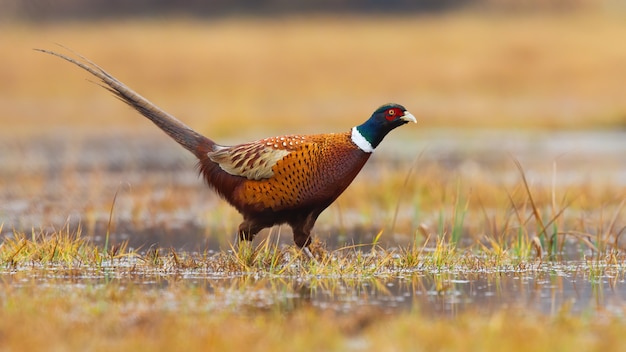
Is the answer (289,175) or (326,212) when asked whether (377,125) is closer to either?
(289,175)

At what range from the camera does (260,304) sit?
690 centimetres

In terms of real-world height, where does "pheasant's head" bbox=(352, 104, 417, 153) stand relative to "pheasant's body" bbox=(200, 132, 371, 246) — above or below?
above

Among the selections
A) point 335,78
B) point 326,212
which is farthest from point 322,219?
point 335,78

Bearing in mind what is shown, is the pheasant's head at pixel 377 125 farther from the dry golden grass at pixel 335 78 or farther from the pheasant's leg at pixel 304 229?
the dry golden grass at pixel 335 78

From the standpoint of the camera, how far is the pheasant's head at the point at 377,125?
326 inches

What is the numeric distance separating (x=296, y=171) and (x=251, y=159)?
1.32 ft

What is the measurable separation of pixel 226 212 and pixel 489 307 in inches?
235

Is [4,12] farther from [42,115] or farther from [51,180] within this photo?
[51,180]

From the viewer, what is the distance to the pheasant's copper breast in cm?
819

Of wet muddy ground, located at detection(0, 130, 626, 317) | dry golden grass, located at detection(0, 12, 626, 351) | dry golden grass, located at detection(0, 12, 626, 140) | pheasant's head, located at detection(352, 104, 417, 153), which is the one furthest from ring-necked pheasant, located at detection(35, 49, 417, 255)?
dry golden grass, located at detection(0, 12, 626, 140)

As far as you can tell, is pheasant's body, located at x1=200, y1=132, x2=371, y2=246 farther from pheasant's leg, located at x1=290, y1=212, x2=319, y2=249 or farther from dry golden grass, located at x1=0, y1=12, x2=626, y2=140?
dry golden grass, located at x1=0, y1=12, x2=626, y2=140

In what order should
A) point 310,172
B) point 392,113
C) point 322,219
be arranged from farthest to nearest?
point 322,219, point 392,113, point 310,172

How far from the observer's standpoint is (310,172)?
820 centimetres

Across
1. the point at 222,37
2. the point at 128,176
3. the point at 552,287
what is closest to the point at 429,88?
the point at 222,37
